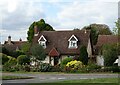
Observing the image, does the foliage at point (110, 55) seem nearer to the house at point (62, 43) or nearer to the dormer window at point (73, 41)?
the house at point (62, 43)

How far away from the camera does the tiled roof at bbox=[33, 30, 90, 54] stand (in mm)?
61928

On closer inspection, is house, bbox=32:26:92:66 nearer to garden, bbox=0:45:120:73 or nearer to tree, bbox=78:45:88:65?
tree, bbox=78:45:88:65

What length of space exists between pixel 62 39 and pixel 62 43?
1.13 metres

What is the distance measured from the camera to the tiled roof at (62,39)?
61.9 metres

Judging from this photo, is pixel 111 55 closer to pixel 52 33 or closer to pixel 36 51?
pixel 36 51

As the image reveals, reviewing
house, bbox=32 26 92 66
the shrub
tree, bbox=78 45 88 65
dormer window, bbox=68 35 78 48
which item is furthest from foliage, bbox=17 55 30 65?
dormer window, bbox=68 35 78 48

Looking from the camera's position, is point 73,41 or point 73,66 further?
point 73,41

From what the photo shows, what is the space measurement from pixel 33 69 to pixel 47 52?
15732 mm

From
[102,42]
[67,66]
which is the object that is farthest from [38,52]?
[102,42]

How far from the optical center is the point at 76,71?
147 feet

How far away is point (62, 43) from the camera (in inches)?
2484

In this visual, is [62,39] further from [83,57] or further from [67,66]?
[67,66]

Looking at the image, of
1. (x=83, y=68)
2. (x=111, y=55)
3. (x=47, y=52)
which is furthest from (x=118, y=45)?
(x=47, y=52)

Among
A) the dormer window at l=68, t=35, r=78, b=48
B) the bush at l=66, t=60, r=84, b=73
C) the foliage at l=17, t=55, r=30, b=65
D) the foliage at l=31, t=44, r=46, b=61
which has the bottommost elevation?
the bush at l=66, t=60, r=84, b=73
